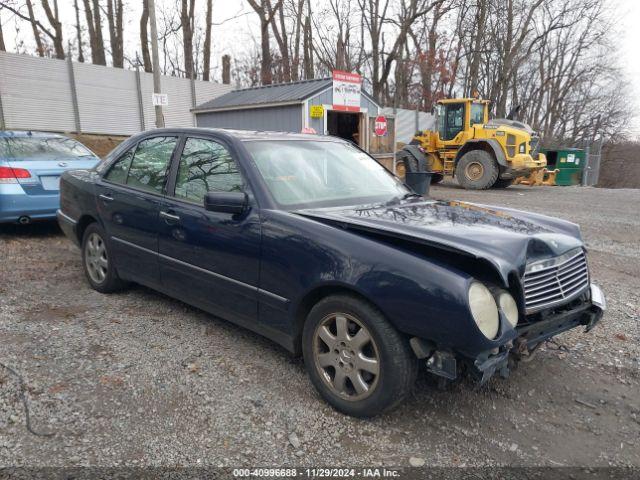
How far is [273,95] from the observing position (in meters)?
15.2

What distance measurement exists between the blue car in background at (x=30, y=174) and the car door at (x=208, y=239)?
138 inches

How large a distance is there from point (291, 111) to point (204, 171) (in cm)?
1110

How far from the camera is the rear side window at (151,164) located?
3.94 m

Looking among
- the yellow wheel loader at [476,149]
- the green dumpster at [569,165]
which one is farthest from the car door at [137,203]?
the green dumpster at [569,165]

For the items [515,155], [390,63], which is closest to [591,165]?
[515,155]

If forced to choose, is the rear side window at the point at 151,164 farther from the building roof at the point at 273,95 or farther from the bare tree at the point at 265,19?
the bare tree at the point at 265,19

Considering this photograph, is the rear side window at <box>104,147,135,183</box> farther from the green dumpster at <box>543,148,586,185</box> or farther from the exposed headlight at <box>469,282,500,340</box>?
the green dumpster at <box>543,148,586,185</box>

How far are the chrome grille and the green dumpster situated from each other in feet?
56.8

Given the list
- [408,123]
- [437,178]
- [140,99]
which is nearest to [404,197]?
[437,178]

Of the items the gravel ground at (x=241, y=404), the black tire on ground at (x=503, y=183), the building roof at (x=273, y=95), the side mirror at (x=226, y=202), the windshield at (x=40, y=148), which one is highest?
the building roof at (x=273, y=95)

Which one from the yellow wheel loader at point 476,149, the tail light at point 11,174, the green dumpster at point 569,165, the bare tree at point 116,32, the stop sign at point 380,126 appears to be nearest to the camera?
the tail light at point 11,174

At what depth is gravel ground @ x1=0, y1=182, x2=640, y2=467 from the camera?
8.15ft

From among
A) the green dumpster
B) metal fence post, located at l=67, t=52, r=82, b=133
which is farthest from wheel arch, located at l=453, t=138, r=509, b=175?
metal fence post, located at l=67, t=52, r=82, b=133

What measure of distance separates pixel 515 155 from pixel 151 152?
13211 mm
